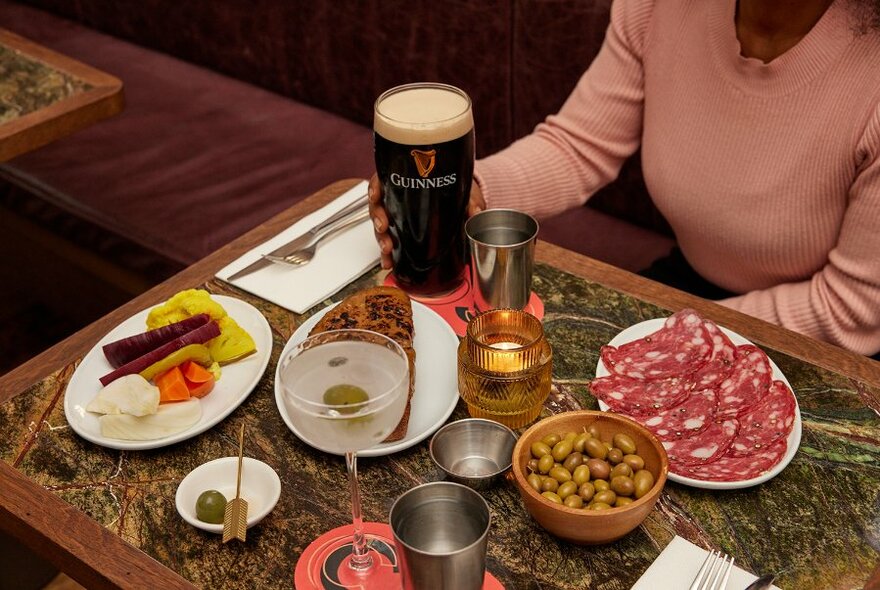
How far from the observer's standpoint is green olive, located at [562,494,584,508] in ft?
3.19

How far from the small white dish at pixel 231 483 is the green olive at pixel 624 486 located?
1.23 feet

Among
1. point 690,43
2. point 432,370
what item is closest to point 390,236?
point 432,370

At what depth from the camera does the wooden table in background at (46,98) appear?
199 centimetres

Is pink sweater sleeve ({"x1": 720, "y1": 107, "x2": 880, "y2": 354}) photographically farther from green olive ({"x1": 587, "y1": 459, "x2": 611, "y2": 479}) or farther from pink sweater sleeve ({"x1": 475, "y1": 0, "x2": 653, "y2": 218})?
green olive ({"x1": 587, "y1": 459, "x2": 611, "y2": 479})

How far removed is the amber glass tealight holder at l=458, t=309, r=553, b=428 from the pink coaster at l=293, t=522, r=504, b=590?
8.0 inches

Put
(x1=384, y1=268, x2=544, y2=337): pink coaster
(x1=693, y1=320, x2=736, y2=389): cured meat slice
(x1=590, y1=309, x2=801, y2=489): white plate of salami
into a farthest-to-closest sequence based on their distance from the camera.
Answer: (x1=384, y1=268, x2=544, y2=337): pink coaster, (x1=693, y1=320, x2=736, y2=389): cured meat slice, (x1=590, y1=309, x2=801, y2=489): white plate of salami

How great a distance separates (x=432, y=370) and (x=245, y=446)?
266mm

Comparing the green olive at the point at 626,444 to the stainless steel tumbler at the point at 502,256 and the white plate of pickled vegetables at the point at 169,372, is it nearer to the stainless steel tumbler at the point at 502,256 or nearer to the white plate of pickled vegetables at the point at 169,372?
the stainless steel tumbler at the point at 502,256

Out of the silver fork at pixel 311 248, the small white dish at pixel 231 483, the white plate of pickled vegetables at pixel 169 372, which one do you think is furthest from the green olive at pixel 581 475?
the silver fork at pixel 311 248

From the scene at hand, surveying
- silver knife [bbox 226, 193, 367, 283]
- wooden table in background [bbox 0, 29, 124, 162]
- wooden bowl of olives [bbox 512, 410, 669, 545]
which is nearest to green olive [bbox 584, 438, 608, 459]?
wooden bowl of olives [bbox 512, 410, 669, 545]

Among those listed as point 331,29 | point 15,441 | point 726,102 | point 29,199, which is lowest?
point 29,199

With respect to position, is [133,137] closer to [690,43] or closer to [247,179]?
[247,179]

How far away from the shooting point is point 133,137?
2.79 metres

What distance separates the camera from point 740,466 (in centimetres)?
107
